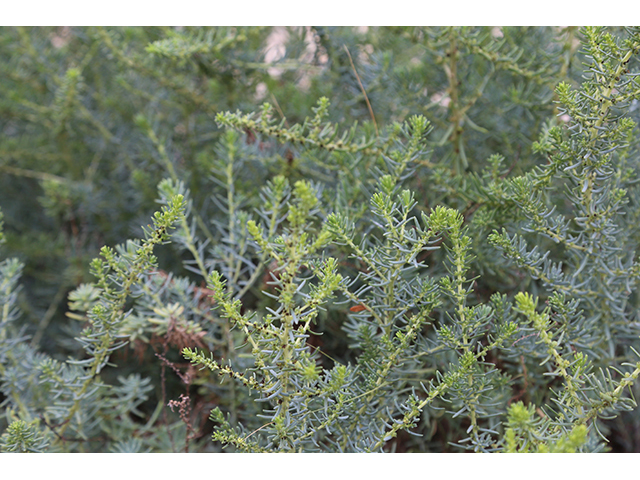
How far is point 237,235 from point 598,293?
410 millimetres

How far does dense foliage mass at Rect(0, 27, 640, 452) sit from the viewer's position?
0.45 meters

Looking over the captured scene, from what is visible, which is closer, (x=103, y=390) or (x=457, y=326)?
(x=457, y=326)

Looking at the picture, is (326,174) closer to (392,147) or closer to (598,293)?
(392,147)

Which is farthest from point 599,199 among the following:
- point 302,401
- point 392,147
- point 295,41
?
point 295,41

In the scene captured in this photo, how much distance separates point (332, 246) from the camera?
0.62m

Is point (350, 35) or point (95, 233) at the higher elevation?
point (350, 35)

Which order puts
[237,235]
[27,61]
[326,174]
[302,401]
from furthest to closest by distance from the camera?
[27,61] → [326,174] → [237,235] → [302,401]

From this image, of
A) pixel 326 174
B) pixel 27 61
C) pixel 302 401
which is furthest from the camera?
pixel 27 61

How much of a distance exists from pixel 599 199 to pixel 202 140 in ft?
2.00

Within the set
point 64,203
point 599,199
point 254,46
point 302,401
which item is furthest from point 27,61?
point 599,199

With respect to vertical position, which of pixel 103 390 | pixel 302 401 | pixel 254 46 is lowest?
pixel 103 390

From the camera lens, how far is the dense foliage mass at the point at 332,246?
45 cm

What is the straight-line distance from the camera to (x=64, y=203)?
2.65ft

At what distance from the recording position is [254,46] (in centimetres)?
88
